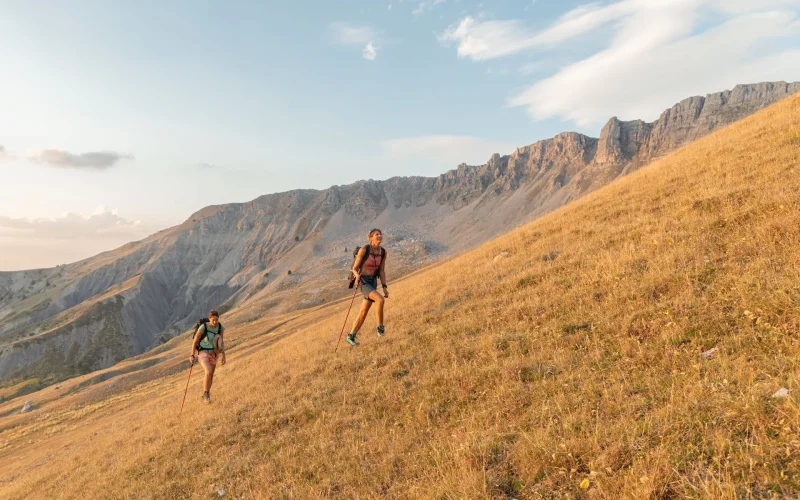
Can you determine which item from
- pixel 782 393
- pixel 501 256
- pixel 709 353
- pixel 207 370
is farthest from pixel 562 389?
pixel 207 370

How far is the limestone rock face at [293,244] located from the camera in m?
105

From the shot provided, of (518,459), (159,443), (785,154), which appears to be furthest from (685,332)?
(159,443)

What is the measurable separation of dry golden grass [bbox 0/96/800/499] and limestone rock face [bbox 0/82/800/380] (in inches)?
2808

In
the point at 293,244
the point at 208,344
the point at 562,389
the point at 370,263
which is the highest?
the point at 293,244

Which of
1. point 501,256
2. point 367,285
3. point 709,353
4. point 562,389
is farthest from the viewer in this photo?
point 501,256

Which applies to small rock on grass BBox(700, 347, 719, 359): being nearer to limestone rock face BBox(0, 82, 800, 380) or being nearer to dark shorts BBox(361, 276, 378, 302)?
dark shorts BBox(361, 276, 378, 302)

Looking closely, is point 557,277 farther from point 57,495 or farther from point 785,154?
point 57,495

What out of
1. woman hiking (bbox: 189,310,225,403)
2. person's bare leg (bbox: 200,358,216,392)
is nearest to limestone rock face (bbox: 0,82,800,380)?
person's bare leg (bbox: 200,358,216,392)

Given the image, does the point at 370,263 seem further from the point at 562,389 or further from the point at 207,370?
the point at 207,370

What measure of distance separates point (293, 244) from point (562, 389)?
162m

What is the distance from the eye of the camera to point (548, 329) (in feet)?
25.6

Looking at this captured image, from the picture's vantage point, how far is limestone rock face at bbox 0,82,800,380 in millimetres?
105062

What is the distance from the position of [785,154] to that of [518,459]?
1469 centimetres

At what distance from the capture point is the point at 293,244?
525ft
